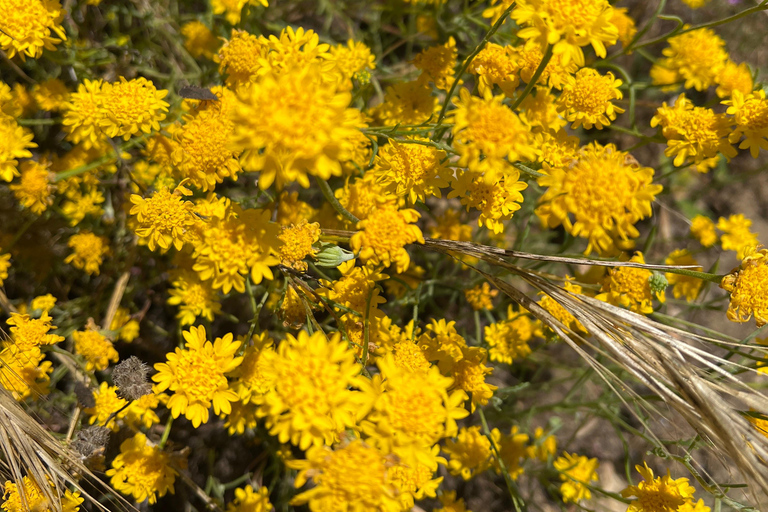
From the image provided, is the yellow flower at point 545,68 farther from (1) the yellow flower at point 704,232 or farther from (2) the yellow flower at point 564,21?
(1) the yellow flower at point 704,232

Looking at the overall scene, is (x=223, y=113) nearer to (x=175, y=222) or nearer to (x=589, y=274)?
(x=175, y=222)

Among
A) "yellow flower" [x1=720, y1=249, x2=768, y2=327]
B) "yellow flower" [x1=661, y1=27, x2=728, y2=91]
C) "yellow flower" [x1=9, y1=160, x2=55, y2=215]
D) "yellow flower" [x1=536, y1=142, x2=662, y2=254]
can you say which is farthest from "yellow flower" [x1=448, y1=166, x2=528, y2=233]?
"yellow flower" [x1=9, y1=160, x2=55, y2=215]

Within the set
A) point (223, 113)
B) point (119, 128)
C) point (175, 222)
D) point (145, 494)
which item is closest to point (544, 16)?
point (223, 113)

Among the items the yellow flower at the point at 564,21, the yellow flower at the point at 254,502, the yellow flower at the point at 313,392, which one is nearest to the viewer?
the yellow flower at the point at 313,392

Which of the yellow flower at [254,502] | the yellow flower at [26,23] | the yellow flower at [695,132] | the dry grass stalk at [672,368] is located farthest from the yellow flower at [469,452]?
the yellow flower at [26,23]

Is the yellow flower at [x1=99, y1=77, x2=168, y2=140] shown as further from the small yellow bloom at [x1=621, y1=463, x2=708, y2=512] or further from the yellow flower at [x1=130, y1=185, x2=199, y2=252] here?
the small yellow bloom at [x1=621, y1=463, x2=708, y2=512]

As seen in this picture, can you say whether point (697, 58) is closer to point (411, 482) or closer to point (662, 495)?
point (662, 495)
